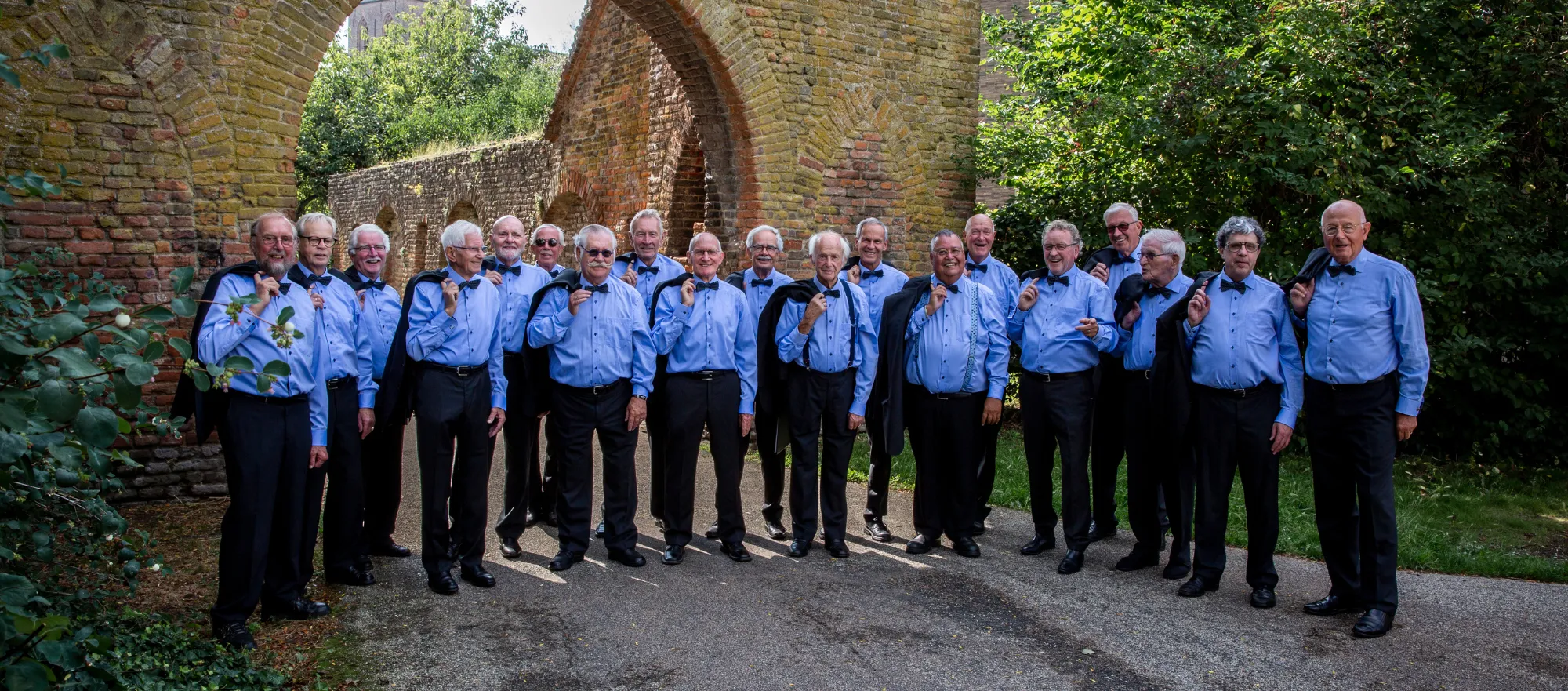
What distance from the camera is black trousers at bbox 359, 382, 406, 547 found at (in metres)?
6.37

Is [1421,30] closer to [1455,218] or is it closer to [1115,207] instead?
[1455,218]

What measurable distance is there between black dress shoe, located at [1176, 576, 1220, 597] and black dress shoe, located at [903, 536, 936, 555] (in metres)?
1.47

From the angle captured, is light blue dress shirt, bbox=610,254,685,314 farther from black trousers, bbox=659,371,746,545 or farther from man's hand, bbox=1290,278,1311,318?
man's hand, bbox=1290,278,1311,318

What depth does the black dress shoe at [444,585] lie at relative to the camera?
5.68 meters

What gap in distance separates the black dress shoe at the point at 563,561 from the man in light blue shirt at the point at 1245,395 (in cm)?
333

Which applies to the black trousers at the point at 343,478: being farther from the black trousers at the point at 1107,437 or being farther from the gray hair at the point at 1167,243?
the gray hair at the point at 1167,243

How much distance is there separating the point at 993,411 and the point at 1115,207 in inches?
68.4

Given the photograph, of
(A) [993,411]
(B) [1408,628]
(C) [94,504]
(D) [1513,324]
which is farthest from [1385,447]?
(D) [1513,324]

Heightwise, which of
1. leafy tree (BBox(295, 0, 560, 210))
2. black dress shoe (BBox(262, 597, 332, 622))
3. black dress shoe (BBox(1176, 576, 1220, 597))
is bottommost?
black dress shoe (BBox(262, 597, 332, 622))

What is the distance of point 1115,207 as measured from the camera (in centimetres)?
726

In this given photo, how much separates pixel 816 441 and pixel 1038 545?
1493mm

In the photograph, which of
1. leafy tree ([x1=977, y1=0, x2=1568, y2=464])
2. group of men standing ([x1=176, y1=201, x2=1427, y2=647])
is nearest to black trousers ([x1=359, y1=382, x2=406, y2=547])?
group of men standing ([x1=176, y1=201, x2=1427, y2=647])

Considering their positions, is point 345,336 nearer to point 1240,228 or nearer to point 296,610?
point 296,610

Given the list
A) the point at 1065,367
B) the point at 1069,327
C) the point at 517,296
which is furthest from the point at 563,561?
the point at 1069,327
